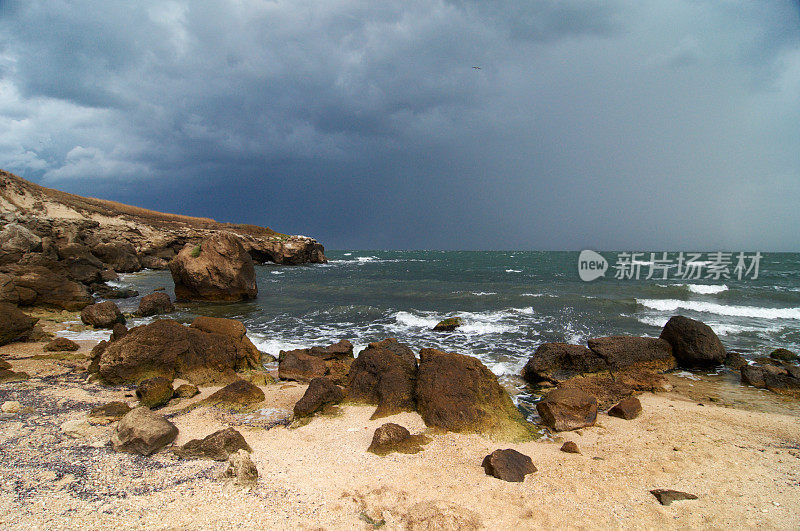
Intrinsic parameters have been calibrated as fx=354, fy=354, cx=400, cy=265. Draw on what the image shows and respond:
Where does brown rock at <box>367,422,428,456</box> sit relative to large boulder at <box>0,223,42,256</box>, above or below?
below

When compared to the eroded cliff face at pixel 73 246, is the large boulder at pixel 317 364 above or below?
below

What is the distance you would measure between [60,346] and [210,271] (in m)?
10.8

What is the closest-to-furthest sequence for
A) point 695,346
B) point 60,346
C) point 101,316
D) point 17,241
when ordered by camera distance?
point 60,346, point 695,346, point 101,316, point 17,241

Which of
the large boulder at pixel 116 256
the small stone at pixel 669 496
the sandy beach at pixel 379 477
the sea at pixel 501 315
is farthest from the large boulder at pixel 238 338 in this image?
the large boulder at pixel 116 256

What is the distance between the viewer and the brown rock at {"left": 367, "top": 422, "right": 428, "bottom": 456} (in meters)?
5.41

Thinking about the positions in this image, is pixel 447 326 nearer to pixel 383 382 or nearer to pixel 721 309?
pixel 383 382

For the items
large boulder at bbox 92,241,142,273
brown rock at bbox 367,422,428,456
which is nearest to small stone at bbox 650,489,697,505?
brown rock at bbox 367,422,428,456

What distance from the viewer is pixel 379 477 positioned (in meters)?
4.71

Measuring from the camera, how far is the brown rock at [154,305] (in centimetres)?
1633

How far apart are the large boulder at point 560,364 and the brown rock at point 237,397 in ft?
22.1

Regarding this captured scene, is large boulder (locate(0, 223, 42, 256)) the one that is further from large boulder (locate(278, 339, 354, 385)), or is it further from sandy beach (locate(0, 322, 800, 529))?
large boulder (locate(278, 339, 354, 385))

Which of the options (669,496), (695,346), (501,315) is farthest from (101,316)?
(695,346)

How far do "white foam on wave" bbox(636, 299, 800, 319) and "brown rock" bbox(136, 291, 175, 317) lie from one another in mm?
25996

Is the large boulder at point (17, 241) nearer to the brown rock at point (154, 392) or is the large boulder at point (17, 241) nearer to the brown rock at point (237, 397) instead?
the brown rock at point (154, 392)
